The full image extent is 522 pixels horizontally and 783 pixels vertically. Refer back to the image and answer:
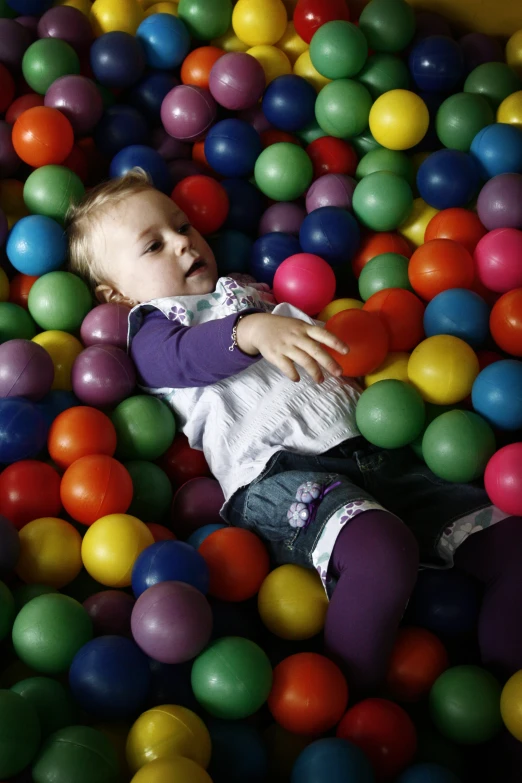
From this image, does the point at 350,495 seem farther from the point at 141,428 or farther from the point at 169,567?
the point at 141,428

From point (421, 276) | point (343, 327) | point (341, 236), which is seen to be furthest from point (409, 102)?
point (343, 327)

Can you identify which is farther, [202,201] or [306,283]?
[202,201]

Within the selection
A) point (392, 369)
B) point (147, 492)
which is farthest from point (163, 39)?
point (147, 492)

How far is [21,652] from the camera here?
43.8 inches

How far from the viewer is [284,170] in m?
1.76

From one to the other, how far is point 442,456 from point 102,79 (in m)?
1.20

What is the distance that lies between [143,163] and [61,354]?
488 millimetres

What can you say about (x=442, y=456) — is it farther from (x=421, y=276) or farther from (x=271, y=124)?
(x=271, y=124)

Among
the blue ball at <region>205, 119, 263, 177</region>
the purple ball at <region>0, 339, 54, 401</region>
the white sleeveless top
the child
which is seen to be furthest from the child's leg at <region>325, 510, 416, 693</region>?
the blue ball at <region>205, 119, 263, 177</region>

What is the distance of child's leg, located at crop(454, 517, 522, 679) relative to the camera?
118 cm

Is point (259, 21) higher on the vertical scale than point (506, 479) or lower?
higher

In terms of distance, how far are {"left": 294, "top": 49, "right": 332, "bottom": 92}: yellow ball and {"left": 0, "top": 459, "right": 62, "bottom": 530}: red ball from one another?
3.69ft

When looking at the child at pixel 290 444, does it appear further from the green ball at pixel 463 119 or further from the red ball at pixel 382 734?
the green ball at pixel 463 119

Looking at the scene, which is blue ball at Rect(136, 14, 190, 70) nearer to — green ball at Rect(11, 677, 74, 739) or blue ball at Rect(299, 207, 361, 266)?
blue ball at Rect(299, 207, 361, 266)
